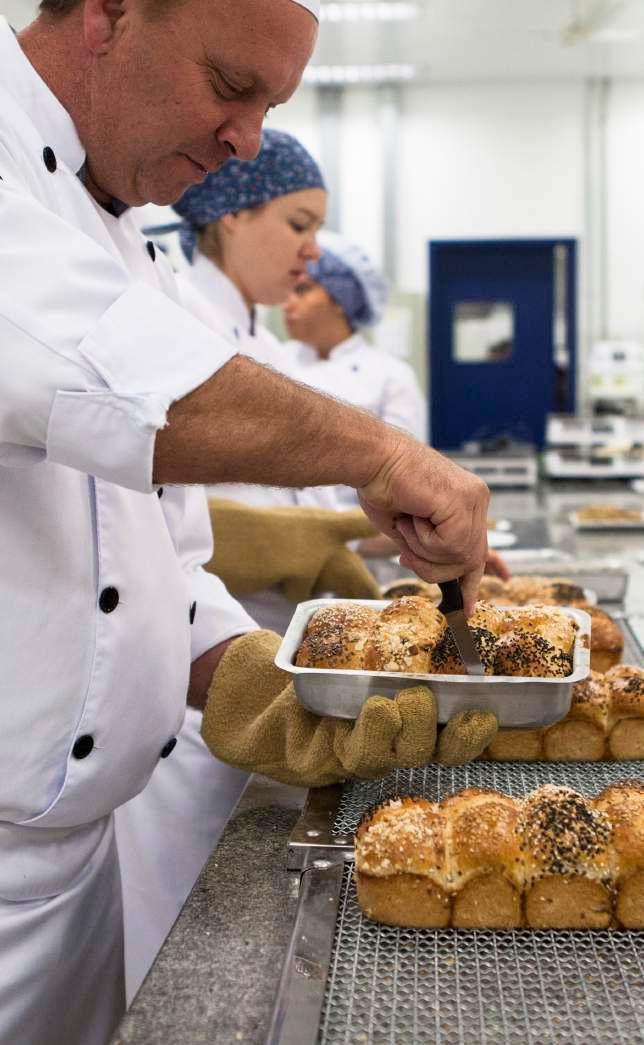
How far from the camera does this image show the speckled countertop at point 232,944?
935 millimetres

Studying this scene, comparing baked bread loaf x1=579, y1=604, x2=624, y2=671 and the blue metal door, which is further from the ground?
the blue metal door

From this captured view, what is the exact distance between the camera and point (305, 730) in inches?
53.4

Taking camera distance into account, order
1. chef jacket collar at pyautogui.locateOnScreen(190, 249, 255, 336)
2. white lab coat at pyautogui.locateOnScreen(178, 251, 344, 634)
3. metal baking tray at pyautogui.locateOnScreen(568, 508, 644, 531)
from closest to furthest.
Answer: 1. white lab coat at pyautogui.locateOnScreen(178, 251, 344, 634)
2. chef jacket collar at pyautogui.locateOnScreen(190, 249, 255, 336)
3. metal baking tray at pyautogui.locateOnScreen(568, 508, 644, 531)

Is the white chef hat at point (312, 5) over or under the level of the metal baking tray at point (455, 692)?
over

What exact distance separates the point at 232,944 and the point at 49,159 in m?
0.92

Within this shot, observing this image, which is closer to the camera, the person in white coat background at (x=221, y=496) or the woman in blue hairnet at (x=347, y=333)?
the person in white coat background at (x=221, y=496)

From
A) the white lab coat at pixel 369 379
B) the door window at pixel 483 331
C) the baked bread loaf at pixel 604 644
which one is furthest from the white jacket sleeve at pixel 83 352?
the door window at pixel 483 331

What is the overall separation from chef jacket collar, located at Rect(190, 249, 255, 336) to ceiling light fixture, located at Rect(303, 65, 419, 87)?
6.22m

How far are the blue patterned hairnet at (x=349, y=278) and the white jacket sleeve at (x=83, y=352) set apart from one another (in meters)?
3.23

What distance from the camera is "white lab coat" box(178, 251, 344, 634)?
7.67 ft

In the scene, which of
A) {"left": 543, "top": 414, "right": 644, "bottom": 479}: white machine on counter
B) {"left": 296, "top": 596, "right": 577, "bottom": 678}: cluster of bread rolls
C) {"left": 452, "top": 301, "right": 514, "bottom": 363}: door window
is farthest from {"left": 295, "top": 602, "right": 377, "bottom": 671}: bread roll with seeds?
{"left": 452, "top": 301, "right": 514, "bottom": 363}: door window

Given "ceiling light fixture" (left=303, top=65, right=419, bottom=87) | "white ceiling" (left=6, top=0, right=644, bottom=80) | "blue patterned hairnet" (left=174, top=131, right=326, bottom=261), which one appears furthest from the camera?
"ceiling light fixture" (left=303, top=65, right=419, bottom=87)

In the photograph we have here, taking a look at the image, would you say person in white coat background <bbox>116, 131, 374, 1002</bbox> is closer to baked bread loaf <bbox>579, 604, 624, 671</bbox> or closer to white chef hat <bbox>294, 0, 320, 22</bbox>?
baked bread loaf <bbox>579, 604, 624, 671</bbox>

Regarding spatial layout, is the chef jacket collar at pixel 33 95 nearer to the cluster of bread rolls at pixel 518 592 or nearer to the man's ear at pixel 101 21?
the man's ear at pixel 101 21
